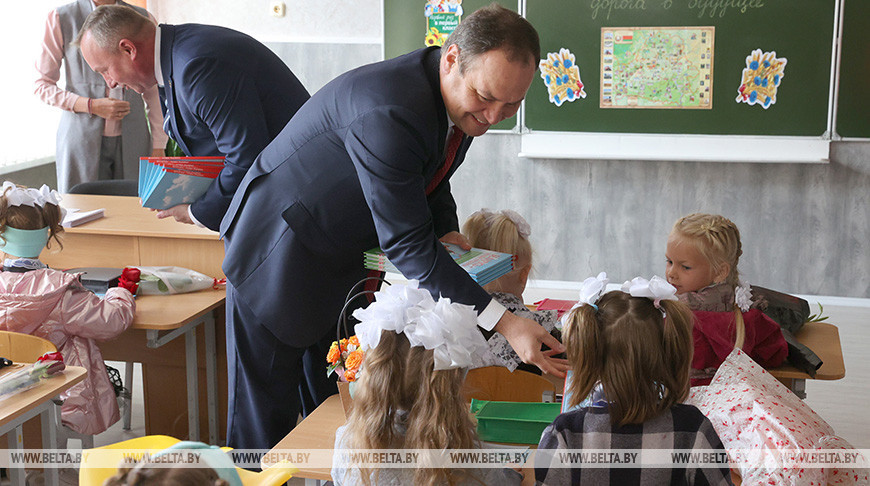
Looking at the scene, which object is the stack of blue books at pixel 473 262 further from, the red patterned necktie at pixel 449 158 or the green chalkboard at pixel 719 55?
the green chalkboard at pixel 719 55

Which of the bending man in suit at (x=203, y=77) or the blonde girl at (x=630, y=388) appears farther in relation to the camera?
the bending man in suit at (x=203, y=77)

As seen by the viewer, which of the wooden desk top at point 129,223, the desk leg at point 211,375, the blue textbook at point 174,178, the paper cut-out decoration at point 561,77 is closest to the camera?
the blue textbook at point 174,178

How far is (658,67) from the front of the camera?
4.75 m

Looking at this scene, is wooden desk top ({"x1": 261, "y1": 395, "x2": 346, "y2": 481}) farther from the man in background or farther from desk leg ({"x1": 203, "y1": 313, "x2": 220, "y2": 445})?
the man in background

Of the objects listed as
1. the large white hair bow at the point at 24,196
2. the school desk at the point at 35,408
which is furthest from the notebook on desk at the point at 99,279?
the school desk at the point at 35,408

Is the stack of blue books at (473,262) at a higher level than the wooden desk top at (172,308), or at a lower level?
higher

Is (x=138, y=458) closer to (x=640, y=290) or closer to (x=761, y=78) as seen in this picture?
(x=640, y=290)

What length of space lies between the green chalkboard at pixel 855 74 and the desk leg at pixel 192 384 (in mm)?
3560

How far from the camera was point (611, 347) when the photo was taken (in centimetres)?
158

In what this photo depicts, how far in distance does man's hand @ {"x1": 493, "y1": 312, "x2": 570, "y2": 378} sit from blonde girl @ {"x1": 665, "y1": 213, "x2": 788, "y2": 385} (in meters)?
0.64

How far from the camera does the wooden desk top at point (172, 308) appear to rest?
2686 millimetres

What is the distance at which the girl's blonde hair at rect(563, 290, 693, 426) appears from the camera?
5.03 feet

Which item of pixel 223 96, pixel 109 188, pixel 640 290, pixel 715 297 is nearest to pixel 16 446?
pixel 223 96

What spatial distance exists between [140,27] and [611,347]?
1681mm
